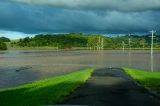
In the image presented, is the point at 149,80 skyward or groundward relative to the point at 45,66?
skyward

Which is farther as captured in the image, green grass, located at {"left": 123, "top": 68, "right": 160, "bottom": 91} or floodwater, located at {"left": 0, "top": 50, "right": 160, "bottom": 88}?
floodwater, located at {"left": 0, "top": 50, "right": 160, "bottom": 88}

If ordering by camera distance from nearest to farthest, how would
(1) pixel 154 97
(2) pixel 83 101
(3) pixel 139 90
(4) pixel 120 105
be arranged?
(4) pixel 120 105, (2) pixel 83 101, (1) pixel 154 97, (3) pixel 139 90

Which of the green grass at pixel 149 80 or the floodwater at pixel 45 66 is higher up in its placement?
the green grass at pixel 149 80

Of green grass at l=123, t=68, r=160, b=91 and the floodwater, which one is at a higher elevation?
green grass at l=123, t=68, r=160, b=91

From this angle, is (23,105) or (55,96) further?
(55,96)

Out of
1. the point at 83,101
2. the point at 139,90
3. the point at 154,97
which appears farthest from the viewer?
the point at 139,90

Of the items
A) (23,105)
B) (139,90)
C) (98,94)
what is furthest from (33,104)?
(139,90)

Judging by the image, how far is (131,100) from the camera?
24078 millimetres

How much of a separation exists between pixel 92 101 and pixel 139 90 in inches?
306

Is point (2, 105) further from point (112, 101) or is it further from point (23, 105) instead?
point (112, 101)

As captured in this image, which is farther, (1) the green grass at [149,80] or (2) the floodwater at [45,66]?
(2) the floodwater at [45,66]

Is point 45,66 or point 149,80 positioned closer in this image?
Answer: point 149,80

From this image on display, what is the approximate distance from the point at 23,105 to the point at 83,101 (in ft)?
10.5

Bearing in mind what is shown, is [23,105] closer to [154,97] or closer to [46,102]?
[46,102]
